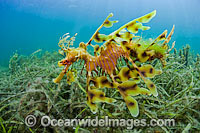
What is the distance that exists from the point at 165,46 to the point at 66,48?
651 mm

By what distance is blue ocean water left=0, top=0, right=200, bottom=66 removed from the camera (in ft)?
126

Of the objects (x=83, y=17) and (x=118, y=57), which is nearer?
(x=118, y=57)

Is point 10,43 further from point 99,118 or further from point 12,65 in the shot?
point 99,118

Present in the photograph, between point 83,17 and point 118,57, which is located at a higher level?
point 83,17

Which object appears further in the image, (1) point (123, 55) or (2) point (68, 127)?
(2) point (68, 127)

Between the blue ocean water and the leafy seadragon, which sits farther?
the blue ocean water

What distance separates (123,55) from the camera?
874 mm

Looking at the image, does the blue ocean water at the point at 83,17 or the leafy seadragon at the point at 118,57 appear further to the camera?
the blue ocean water at the point at 83,17

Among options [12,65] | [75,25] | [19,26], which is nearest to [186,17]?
[75,25]

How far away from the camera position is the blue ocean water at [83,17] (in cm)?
3850

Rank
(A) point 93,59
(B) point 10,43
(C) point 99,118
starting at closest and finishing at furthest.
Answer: (A) point 93,59, (C) point 99,118, (B) point 10,43

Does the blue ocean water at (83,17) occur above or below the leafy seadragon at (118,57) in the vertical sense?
above

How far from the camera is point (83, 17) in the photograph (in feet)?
162

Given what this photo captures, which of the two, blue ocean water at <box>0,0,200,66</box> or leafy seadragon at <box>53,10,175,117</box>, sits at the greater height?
blue ocean water at <box>0,0,200,66</box>
